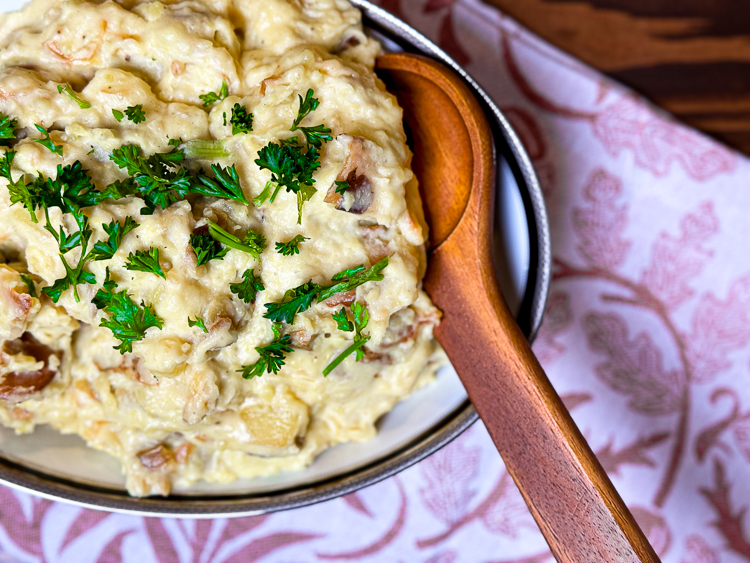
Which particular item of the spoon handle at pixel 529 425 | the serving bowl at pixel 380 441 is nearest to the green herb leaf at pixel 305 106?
the serving bowl at pixel 380 441

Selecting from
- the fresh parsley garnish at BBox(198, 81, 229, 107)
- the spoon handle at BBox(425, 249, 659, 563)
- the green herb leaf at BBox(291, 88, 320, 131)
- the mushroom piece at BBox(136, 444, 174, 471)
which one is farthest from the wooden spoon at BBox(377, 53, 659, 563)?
the mushroom piece at BBox(136, 444, 174, 471)

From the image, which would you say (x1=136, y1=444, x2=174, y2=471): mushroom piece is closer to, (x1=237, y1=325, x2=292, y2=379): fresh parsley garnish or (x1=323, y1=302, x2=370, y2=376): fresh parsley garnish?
(x1=237, y1=325, x2=292, y2=379): fresh parsley garnish

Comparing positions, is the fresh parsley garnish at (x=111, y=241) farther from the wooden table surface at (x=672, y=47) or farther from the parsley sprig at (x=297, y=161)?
the wooden table surface at (x=672, y=47)

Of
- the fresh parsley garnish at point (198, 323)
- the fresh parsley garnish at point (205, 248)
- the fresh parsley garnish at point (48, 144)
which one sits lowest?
the fresh parsley garnish at point (198, 323)

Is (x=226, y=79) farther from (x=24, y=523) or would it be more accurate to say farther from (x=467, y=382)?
(x=24, y=523)

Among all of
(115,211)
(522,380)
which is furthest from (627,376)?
(115,211)

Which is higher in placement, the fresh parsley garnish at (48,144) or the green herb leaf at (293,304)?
the fresh parsley garnish at (48,144)

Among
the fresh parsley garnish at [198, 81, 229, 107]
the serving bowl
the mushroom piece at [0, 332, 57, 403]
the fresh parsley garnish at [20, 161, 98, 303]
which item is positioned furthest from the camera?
the serving bowl
